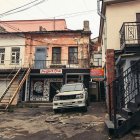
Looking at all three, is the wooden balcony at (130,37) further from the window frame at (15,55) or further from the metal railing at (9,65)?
the window frame at (15,55)

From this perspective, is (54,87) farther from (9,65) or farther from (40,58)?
(9,65)

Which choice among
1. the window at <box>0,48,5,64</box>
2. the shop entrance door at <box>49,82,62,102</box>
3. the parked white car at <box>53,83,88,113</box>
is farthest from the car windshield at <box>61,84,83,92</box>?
the window at <box>0,48,5,64</box>

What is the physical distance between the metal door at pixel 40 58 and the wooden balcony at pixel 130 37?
12.1 meters

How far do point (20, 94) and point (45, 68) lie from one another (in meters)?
3.67

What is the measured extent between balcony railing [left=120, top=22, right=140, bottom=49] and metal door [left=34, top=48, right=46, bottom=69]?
12.1 m

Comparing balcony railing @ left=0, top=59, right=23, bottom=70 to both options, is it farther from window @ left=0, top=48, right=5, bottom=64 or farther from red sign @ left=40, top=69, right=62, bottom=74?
red sign @ left=40, top=69, right=62, bottom=74

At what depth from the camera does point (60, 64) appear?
24.6 metres

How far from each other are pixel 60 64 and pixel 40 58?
90.9 inches

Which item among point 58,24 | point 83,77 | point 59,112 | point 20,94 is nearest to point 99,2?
point 59,112

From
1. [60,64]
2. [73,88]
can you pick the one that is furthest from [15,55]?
[73,88]

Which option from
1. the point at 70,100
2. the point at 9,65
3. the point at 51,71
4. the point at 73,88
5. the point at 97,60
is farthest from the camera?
the point at 97,60

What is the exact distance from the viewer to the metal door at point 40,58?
2492cm

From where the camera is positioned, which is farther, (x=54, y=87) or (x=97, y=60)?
(x=97, y=60)

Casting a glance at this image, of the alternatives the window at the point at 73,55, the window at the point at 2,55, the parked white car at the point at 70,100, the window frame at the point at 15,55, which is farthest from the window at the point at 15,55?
the parked white car at the point at 70,100
